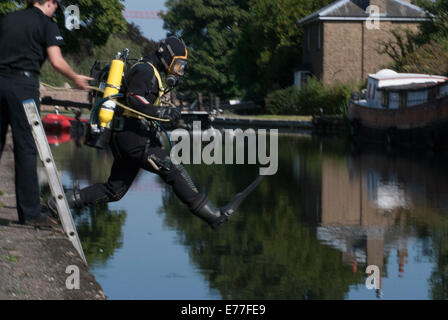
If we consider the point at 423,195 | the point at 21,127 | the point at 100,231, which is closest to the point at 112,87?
the point at 21,127

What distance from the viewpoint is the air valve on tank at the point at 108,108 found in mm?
8422

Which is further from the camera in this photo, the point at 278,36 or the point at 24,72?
the point at 278,36

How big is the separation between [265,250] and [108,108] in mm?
2316

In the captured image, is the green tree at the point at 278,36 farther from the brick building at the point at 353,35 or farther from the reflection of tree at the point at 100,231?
the reflection of tree at the point at 100,231

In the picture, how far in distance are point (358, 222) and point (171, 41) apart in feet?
14.1

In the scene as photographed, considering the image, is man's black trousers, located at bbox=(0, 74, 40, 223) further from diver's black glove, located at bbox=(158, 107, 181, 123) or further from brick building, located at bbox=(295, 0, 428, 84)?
brick building, located at bbox=(295, 0, 428, 84)

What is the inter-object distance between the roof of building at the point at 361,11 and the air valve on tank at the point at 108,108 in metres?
54.4

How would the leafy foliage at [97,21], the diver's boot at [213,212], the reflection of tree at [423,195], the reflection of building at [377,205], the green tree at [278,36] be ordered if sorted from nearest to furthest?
1. the diver's boot at [213,212]
2. the reflection of tree at [423,195]
3. the reflection of building at [377,205]
4. the leafy foliage at [97,21]
5. the green tree at [278,36]

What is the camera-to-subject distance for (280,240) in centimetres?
1041

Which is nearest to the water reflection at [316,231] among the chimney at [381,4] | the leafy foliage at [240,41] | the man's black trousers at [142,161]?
→ the man's black trousers at [142,161]

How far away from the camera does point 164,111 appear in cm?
856

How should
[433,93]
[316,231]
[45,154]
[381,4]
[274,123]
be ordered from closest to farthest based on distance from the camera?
1. [45,154]
2. [316,231]
3. [433,93]
4. [274,123]
5. [381,4]

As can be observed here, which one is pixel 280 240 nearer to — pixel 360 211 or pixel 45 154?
pixel 360 211
